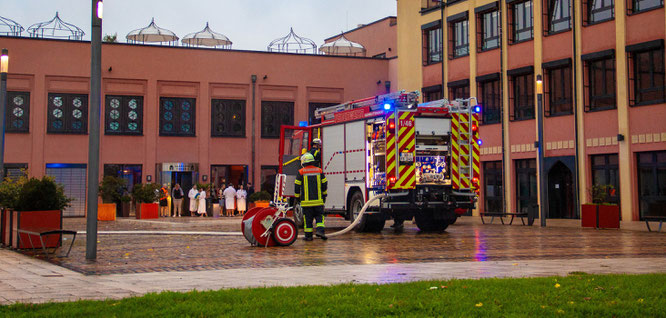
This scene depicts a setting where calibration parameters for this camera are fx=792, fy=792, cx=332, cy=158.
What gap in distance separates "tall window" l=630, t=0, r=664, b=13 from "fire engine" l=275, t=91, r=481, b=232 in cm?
1221

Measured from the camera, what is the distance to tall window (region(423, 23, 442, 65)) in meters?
39.6

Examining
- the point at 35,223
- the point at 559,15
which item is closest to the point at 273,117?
the point at 559,15

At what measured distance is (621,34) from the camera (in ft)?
96.6

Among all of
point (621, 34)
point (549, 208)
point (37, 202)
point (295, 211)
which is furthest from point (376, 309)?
point (549, 208)

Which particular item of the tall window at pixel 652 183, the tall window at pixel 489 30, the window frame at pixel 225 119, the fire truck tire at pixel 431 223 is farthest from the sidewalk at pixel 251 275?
the window frame at pixel 225 119

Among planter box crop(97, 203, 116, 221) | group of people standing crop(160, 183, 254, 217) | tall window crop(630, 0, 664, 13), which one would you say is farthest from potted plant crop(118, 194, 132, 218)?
tall window crop(630, 0, 664, 13)

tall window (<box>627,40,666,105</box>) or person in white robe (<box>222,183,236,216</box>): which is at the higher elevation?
tall window (<box>627,40,666,105</box>)

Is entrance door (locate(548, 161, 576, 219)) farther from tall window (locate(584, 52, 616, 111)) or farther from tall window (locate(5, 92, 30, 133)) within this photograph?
tall window (locate(5, 92, 30, 133))

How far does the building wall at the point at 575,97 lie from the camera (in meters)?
28.7

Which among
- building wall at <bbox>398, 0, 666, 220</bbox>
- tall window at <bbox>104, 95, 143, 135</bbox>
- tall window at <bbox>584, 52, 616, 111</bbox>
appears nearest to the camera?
building wall at <bbox>398, 0, 666, 220</bbox>

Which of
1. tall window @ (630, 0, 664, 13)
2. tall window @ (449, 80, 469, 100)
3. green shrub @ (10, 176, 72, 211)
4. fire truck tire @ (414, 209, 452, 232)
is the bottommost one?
fire truck tire @ (414, 209, 452, 232)

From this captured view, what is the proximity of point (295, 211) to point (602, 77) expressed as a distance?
15109 mm

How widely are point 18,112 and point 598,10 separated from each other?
28302mm

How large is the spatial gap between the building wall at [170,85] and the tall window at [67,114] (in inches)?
11.6
